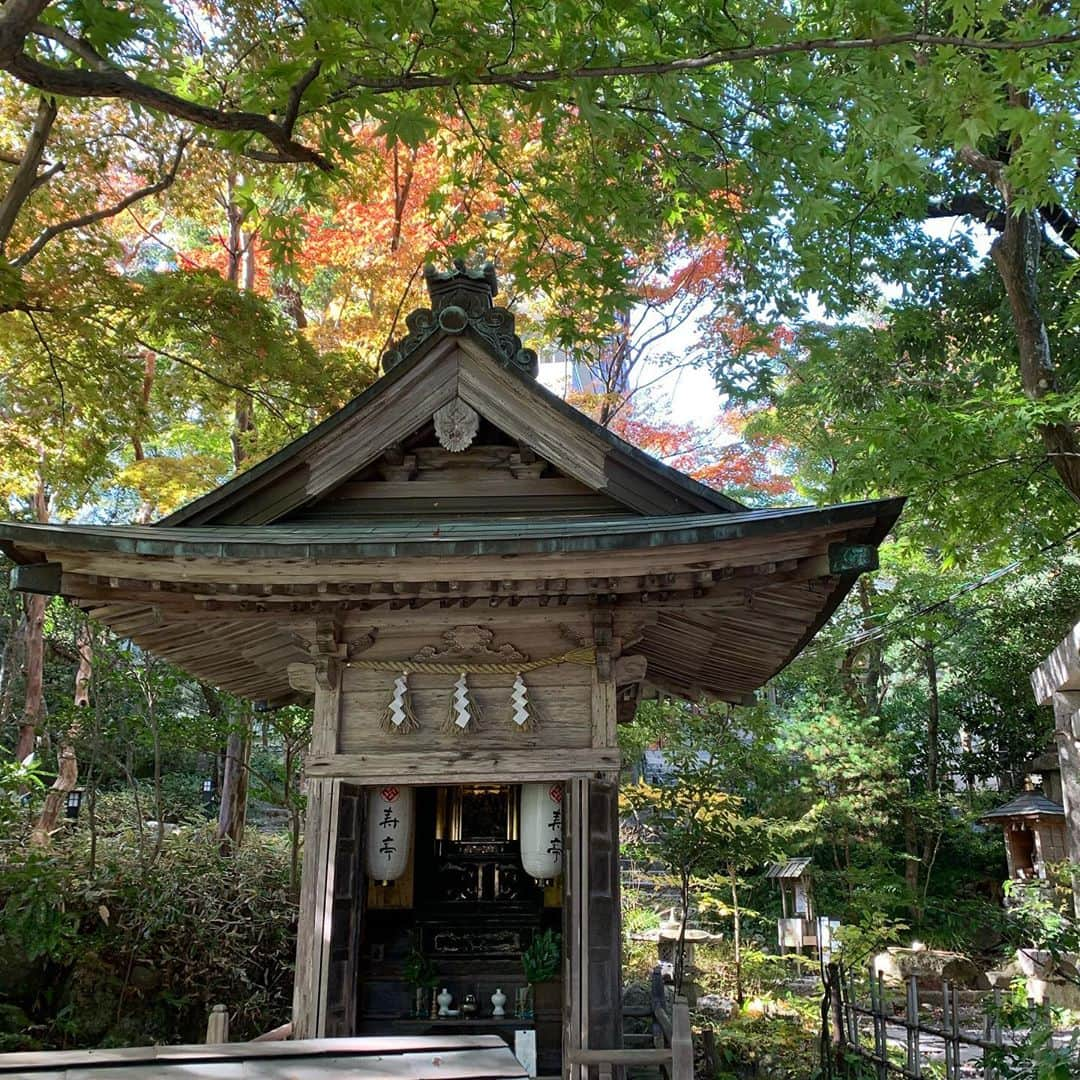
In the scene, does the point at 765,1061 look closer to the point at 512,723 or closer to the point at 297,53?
the point at 512,723

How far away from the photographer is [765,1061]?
10.2m

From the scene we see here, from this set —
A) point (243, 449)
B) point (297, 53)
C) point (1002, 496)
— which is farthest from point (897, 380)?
point (297, 53)

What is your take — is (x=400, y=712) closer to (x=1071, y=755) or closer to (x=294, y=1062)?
(x=294, y=1062)

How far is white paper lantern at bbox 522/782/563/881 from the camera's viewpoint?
20.6 ft

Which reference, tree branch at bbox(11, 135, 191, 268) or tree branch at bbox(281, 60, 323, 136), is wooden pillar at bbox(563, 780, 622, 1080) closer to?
tree branch at bbox(281, 60, 323, 136)

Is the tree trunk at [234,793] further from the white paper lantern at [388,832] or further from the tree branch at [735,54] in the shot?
the tree branch at [735,54]

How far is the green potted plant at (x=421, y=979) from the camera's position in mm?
7848

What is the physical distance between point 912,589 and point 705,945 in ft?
25.9

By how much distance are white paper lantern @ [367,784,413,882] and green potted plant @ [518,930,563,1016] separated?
180 centimetres

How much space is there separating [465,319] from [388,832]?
374 cm

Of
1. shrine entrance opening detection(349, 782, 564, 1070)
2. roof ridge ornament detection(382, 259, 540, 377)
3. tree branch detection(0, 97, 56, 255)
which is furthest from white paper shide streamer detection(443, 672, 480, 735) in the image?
tree branch detection(0, 97, 56, 255)

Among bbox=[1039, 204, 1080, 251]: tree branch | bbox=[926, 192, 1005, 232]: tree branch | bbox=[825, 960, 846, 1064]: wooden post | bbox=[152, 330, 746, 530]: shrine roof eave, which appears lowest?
bbox=[825, 960, 846, 1064]: wooden post

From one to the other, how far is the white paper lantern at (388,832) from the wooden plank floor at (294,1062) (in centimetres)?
374

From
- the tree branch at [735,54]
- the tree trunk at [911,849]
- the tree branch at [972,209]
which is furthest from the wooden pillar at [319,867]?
the tree trunk at [911,849]
